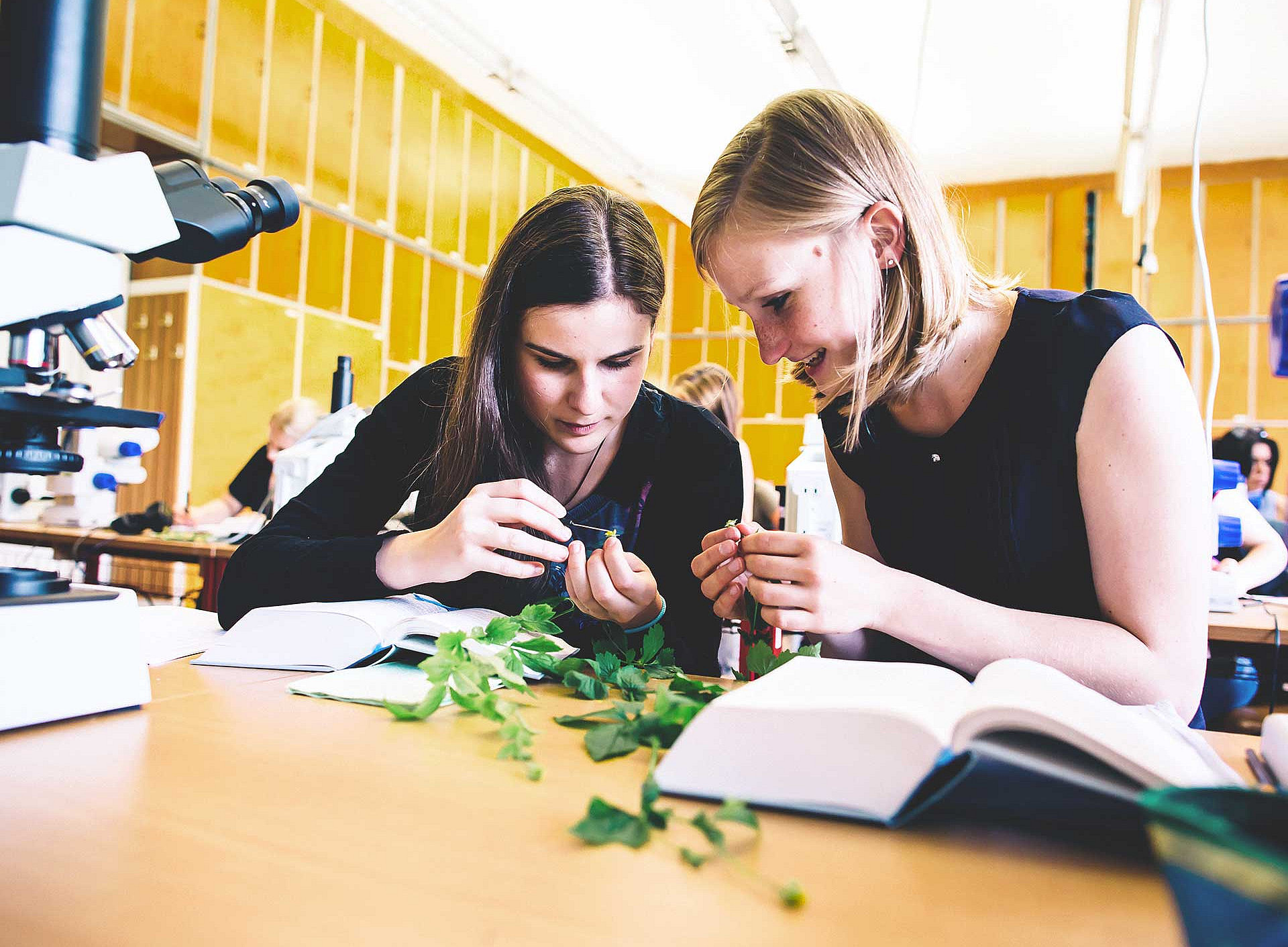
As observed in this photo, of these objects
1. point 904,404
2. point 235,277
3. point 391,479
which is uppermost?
point 235,277

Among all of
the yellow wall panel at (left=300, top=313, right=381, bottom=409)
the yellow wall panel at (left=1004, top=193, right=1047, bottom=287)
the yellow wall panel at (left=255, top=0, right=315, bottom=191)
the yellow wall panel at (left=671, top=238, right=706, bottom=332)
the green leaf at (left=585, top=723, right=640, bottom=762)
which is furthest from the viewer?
the yellow wall panel at (left=671, top=238, right=706, bottom=332)

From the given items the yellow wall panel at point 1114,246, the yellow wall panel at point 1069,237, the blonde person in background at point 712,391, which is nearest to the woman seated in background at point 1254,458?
the yellow wall panel at point 1114,246

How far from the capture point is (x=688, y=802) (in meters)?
0.53

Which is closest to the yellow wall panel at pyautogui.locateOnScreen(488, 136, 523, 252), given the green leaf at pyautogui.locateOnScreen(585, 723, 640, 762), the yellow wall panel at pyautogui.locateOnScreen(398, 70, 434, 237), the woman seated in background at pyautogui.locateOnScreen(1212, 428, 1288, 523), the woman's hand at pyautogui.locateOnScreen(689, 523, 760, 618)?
the yellow wall panel at pyautogui.locateOnScreen(398, 70, 434, 237)

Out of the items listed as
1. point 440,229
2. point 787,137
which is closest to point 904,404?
point 787,137

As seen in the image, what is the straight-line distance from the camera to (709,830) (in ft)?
1.44

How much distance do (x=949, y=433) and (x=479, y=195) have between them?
5.43 m

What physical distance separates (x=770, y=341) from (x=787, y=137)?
0.82ft

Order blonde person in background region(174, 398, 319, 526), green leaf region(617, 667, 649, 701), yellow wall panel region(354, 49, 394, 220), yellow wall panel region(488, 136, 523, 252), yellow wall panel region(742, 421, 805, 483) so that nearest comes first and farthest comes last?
green leaf region(617, 667, 649, 701) → blonde person in background region(174, 398, 319, 526) → yellow wall panel region(354, 49, 394, 220) → yellow wall panel region(488, 136, 523, 252) → yellow wall panel region(742, 421, 805, 483)

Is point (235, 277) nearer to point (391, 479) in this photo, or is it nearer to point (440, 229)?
point (440, 229)

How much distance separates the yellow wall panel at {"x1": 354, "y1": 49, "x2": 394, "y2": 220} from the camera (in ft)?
16.3

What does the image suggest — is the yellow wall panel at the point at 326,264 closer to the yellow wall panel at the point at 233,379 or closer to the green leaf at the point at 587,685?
the yellow wall panel at the point at 233,379

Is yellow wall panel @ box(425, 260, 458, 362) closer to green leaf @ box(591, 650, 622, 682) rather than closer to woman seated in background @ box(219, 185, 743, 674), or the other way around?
woman seated in background @ box(219, 185, 743, 674)

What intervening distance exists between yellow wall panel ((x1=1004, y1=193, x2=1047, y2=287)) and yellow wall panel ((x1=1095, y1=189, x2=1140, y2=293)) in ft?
1.22
